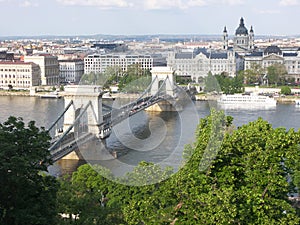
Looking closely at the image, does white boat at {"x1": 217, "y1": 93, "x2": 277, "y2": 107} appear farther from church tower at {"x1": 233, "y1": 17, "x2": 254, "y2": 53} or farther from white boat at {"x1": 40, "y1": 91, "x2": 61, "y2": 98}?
church tower at {"x1": 233, "y1": 17, "x2": 254, "y2": 53}

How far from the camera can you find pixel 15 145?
13.6 ft

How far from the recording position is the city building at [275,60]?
29453mm

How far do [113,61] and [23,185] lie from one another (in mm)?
26991

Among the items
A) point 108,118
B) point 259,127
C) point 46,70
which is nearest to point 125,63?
point 46,70

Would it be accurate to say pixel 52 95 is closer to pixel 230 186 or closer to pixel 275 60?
pixel 275 60

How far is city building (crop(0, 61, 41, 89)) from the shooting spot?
2659cm

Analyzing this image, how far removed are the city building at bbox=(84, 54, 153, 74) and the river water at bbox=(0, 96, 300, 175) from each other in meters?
7.54

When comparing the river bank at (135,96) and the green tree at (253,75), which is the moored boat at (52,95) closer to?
the river bank at (135,96)

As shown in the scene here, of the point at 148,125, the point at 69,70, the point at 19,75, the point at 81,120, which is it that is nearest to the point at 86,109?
the point at 81,120

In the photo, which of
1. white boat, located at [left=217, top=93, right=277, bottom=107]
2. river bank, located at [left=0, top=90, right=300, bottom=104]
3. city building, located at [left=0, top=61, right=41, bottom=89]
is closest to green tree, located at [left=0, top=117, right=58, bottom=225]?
white boat, located at [left=217, top=93, right=277, bottom=107]

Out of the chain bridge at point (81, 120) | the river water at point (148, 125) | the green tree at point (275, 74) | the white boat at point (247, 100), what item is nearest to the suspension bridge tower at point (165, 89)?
the river water at point (148, 125)

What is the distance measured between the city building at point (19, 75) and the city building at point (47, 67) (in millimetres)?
555

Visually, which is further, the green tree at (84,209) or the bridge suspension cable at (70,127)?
the bridge suspension cable at (70,127)

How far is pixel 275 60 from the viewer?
2994cm
